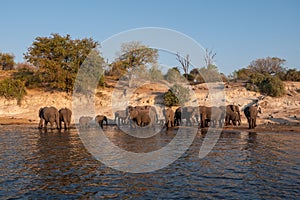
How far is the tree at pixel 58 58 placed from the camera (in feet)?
162

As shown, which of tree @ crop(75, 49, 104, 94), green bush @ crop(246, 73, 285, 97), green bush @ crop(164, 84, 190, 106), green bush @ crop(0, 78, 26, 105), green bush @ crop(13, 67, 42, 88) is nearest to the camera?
green bush @ crop(164, 84, 190, 106)

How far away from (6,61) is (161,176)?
239ft

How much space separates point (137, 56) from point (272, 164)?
50030mm

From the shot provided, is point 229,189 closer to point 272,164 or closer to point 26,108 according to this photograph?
point 272,164

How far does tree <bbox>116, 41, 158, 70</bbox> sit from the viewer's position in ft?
199

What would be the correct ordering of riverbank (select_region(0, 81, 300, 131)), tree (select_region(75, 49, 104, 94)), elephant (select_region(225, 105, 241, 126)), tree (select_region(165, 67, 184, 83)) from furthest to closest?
tree (select_region(165, 67, 184, 83)) → tree (select_region(75, 49, 104, 94)) → riverbank (select_region(0, 81, 300, 131)) → elephant (select_region(225, 105, 241, 126))

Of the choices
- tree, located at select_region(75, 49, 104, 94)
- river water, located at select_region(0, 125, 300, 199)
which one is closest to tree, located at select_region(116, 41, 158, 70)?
tree, located at select_region(75, 49, 104, 94)

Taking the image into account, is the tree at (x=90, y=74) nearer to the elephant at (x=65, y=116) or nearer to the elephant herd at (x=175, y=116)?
the elephant herd at (x=175, y=116)

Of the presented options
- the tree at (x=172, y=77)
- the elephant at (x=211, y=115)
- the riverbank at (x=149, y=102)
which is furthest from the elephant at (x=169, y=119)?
the tree at (x=172, y=77)

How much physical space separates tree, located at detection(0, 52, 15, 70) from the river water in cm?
6482

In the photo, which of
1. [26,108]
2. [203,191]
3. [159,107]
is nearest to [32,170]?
[203,191]

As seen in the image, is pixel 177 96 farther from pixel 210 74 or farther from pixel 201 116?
pixel 210 74

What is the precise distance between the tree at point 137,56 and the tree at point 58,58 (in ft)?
28.0

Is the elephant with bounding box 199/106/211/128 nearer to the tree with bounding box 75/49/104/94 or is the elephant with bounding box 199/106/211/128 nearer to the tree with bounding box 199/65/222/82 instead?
the tree with bounding box 75/49/104/94
